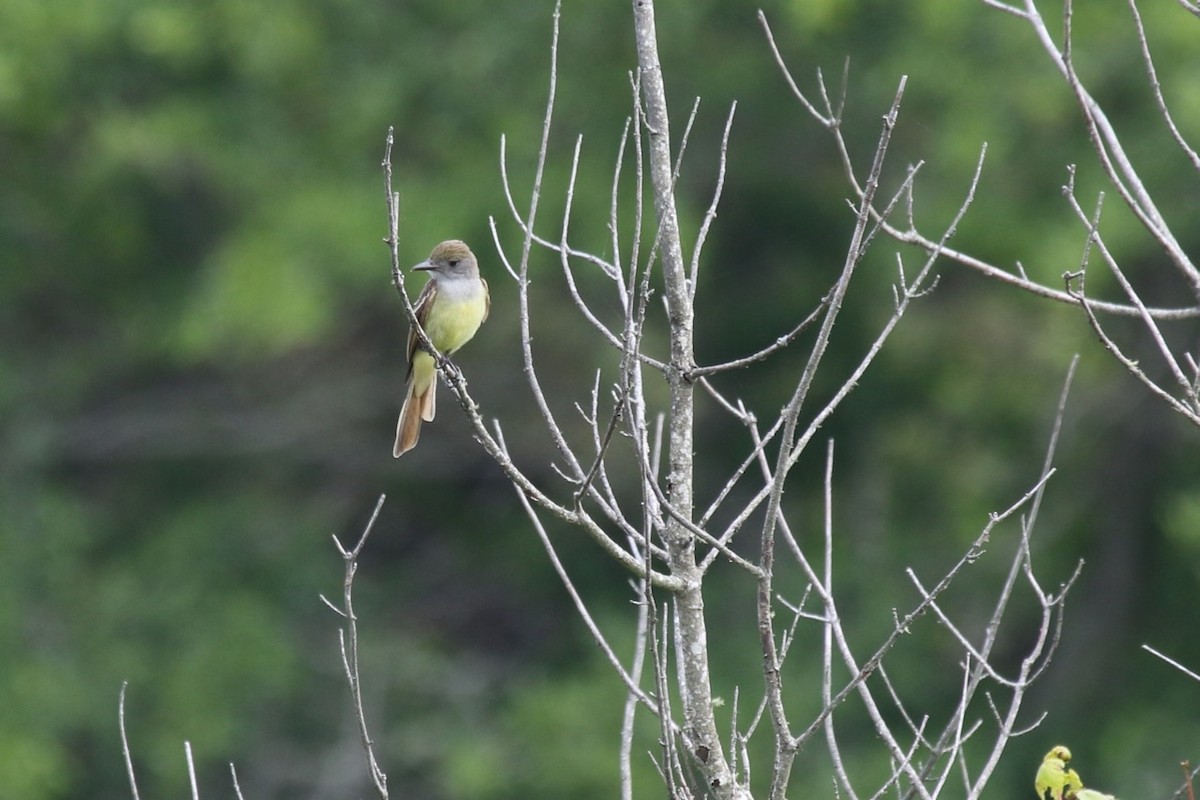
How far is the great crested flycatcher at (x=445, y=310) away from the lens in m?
6.37

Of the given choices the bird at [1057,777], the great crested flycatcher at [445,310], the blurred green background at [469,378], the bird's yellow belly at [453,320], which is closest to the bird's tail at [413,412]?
the great crested flycatcher at [445,310]

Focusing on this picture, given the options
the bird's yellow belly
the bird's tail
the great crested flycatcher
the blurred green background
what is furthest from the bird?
the blurred green background

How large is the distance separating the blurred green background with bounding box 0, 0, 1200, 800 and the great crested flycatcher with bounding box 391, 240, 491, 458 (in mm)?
4203

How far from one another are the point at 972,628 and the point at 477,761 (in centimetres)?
380

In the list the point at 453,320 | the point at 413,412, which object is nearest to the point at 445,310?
the point at 453,320

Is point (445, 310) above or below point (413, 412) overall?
above

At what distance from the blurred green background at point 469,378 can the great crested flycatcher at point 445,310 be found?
4.20 m

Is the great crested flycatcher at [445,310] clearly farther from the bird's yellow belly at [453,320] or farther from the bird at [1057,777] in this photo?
the bird at [1057,777]

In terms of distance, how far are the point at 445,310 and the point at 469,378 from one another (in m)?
7.10

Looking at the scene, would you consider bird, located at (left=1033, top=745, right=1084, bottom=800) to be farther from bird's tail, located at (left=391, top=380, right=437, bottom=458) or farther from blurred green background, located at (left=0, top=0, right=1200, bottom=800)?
blurred green background, located at (left=0, top=0, right=1200, bottom=800)

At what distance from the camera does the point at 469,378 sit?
13453 millimetres

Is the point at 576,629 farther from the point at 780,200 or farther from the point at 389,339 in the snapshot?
the point at 780,200

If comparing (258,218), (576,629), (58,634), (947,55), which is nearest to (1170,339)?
(947,55)

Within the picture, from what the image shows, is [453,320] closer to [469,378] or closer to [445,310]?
[445,310]
